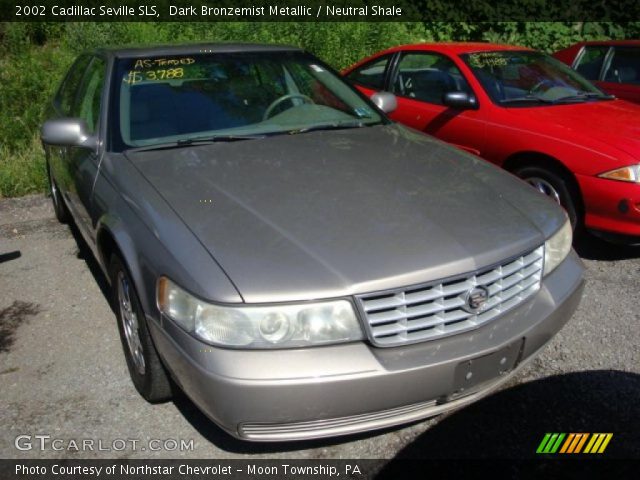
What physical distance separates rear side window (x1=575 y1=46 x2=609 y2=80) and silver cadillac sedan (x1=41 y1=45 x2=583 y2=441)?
4.79 m

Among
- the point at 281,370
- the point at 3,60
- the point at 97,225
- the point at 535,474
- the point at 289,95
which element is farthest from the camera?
the point at 3,60

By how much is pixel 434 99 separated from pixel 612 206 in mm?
1938

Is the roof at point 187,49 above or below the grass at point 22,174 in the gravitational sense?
above

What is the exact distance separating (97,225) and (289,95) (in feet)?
4.59

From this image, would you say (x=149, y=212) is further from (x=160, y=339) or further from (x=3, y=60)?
(x=3, y=60)

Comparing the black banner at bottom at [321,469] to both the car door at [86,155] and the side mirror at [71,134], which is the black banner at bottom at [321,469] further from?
the side mirror at [71,134]

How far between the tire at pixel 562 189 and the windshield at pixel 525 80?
0.75 meters

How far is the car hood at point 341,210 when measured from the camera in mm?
2324

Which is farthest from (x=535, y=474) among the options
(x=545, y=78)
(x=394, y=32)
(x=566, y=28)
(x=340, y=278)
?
(x=566, y=28)

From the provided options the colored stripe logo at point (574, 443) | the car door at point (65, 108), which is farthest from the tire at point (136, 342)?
the colored stripe logo at point (574, 443)

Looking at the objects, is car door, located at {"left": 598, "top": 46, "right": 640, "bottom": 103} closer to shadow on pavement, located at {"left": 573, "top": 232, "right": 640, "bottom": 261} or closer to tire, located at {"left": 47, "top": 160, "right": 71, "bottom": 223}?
shadow on pavement, located at {"left": 573, "top": 232, "right": 640, "bottom": 261}

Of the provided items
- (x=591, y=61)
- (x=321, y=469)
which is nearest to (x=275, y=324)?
(x=321, y=469)

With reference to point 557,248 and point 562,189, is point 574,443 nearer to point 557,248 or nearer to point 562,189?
point 557,248

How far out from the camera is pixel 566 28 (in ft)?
38.9
